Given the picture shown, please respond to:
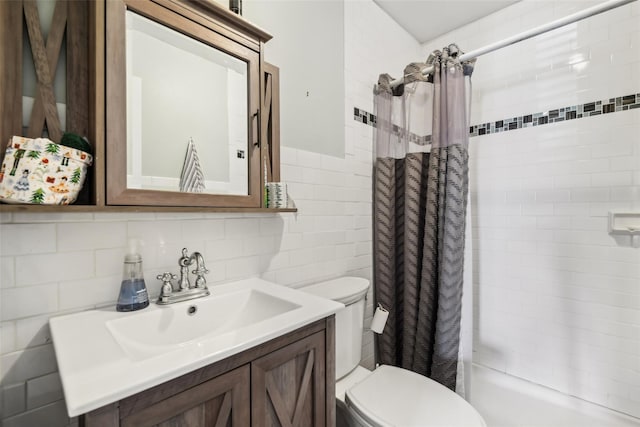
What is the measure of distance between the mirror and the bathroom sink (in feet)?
1.11

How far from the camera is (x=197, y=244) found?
3.57 feet

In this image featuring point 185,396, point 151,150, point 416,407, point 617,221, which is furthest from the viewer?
point 617,221

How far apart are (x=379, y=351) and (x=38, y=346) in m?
1.60

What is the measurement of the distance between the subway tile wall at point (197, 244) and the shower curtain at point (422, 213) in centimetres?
13

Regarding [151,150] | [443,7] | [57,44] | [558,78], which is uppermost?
[443,7]

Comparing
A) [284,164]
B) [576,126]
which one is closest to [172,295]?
[284,164]

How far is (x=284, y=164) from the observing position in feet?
4.47

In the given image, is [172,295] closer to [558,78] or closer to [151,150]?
[151,150]

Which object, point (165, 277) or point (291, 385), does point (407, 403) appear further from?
point (165, 277)

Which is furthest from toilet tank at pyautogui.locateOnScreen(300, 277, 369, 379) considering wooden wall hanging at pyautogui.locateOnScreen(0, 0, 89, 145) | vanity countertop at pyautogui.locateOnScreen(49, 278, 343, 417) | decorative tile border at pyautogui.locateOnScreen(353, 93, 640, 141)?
wooden wall hanging at pyautogui.locateOnScreen(0, 0, 89, 145)

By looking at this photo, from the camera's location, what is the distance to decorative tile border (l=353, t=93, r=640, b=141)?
62.9 inches

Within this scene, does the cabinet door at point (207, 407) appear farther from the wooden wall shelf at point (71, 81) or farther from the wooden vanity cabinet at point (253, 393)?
the wooden wall shelf at point (71, 81)

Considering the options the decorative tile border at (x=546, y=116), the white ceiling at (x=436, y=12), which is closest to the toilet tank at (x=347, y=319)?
the decorative tile border at (x=546, y=116)

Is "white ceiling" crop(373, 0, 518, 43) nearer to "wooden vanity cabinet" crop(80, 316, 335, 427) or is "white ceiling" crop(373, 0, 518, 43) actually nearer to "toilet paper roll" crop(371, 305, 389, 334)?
"toilet paper roll" crop(371, 305, 389, 334)
